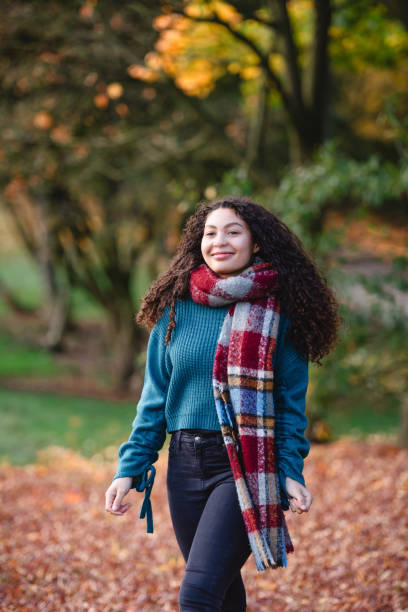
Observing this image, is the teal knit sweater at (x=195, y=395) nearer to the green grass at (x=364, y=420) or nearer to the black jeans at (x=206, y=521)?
the black jeans at (x=206, y=521)

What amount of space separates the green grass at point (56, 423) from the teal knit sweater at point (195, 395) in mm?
6825

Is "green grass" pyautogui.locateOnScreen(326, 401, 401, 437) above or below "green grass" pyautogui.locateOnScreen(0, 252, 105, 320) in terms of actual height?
below

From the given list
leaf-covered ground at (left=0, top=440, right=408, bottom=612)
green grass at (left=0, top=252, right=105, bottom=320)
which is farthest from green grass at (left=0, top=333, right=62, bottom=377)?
leaf-covered ground at (left=0, top=440, right=408, bottom=612)

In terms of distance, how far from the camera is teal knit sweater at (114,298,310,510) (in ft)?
7.63

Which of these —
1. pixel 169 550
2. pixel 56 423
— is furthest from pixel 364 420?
pixel 169 550

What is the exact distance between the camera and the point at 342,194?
18.4 ft

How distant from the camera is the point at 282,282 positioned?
2445mm

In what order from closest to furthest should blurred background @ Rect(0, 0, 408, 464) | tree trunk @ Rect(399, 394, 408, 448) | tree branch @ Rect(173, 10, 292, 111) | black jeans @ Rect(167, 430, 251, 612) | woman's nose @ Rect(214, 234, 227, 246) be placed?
black jeans @ Rect(167, 430, 251, 612) < woman's nose @ Rect(214, 234, 227, 246) < blurred background @ Rect(0, 0, 408, 464) < tree branch @ Rect(173, 10, 292, 111) < tree trunk @ Rect(399, 394, 408, 448)

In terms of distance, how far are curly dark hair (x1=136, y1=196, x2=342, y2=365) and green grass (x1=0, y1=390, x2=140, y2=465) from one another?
6.85m

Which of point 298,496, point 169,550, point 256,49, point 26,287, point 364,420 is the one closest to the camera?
point 298,496

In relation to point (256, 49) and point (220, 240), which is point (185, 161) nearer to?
point (256, 49)

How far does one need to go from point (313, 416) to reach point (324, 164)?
125 inches

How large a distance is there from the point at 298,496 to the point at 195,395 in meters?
0.51

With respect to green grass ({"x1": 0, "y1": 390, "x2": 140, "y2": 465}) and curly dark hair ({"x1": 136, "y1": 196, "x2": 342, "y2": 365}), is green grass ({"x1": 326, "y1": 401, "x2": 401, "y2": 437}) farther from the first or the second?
curly dark hair ({"x1": 136, "y1": 196, "x2": 342, "y2": 365})
